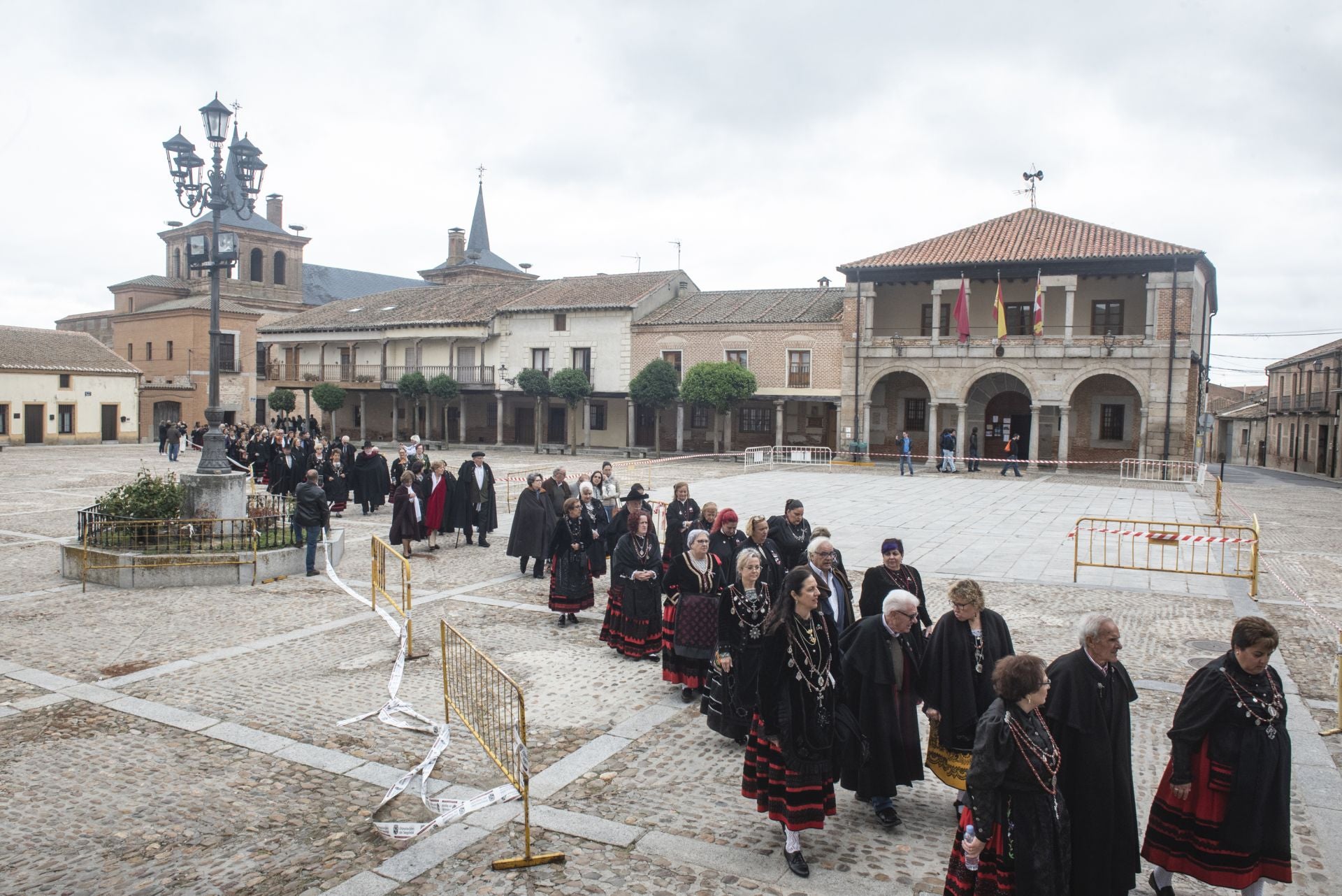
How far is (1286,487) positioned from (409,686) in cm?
3263

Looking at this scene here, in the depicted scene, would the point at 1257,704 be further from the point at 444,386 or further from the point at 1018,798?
the point at 444,386

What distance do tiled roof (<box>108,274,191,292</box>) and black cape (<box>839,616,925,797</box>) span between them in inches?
2412

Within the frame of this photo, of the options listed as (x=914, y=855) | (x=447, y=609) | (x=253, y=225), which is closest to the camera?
(x=914, y=855)

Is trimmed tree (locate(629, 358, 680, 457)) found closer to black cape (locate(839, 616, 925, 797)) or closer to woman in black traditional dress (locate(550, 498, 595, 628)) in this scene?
woman in black traditional dress (locate(550, 498, 595, 628))

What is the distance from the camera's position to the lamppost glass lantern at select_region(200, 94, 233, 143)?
44.5 feet

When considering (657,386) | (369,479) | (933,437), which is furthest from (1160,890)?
(657,386)

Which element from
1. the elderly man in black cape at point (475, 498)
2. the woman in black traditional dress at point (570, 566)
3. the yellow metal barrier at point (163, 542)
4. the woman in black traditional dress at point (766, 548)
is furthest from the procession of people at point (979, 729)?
the elderly man in black cape at point (475, 498)

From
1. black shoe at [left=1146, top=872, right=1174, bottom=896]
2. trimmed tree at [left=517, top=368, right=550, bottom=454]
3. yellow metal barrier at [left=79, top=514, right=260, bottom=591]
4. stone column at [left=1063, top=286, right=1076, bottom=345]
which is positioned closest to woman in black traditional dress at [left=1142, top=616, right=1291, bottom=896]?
black shoe at [left=1146, top=872, right=1174, bottom=896]

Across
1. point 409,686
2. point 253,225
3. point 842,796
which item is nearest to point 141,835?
point 409,686

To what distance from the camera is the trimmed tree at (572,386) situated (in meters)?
41.4

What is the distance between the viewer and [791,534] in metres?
8.85

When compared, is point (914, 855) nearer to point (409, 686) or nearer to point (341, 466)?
point (409, 686)

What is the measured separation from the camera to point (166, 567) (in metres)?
11.8

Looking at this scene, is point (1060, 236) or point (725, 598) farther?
point (1060, 236)
